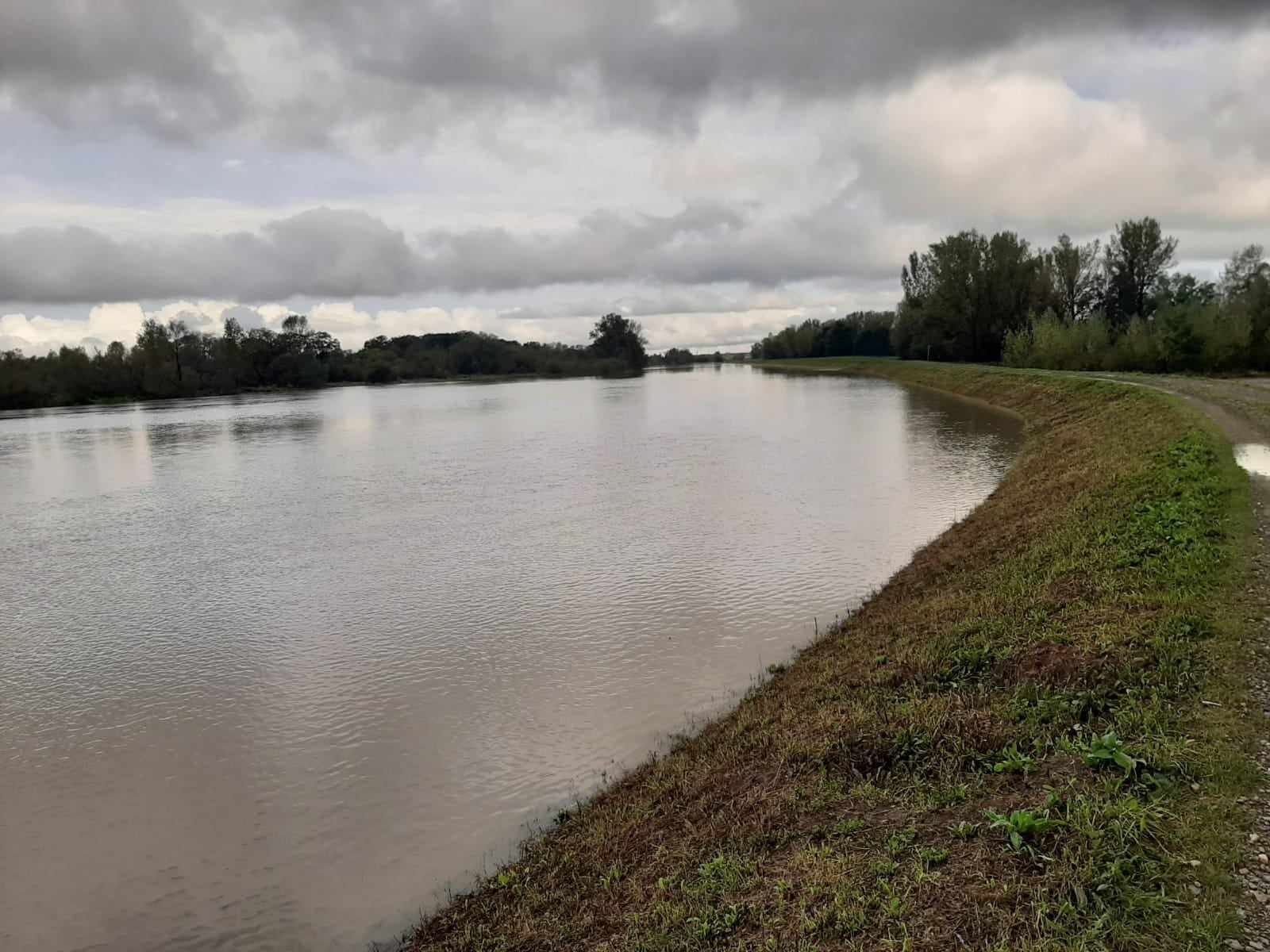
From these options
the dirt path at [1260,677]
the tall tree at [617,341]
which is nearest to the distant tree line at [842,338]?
the tall tree at [617,341]

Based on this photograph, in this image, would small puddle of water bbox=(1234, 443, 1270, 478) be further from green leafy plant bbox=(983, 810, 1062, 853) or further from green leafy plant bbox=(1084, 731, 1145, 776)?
green leafy plant bbox=(983, 810, 1062, 853)

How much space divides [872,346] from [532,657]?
14067cm

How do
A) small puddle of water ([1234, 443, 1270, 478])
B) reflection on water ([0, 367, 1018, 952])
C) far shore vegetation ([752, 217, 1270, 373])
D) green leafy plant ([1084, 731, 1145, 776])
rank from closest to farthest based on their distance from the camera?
green leafy plant ([1084, 731, 1145, 776]) → reflection on water ([0, 367, 1018, 952]) → small puddle of water ([1234, 443, 1270, 478]) → far shore vegetation ([752, 217, 1270, 373])

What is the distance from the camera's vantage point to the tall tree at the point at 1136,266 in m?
73.1

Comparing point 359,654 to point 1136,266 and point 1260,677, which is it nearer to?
point 1260,677

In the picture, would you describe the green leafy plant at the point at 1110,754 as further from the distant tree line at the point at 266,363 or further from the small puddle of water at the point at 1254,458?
the distant tree line at the point at 266,363

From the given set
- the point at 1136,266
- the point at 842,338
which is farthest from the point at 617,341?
the point at 1136,266

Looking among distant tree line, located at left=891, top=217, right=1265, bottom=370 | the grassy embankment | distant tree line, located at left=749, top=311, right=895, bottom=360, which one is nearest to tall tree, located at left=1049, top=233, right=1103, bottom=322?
distant tree line, located at left=891, top=217, right=1265, bottom=370

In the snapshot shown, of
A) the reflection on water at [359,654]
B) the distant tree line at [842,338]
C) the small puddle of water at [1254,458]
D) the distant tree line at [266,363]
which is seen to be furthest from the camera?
the distant tree line at [842,338]

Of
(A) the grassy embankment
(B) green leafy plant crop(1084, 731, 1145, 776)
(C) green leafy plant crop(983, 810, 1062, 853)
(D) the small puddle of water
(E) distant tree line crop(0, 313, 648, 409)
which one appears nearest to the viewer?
(A) the grassy embankment

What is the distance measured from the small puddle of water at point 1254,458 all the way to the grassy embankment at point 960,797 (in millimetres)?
4014

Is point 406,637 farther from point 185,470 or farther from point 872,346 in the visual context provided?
point 872,346

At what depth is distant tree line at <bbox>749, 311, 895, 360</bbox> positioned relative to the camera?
461 ft

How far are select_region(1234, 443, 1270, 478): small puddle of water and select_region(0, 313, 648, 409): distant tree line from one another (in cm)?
12324
